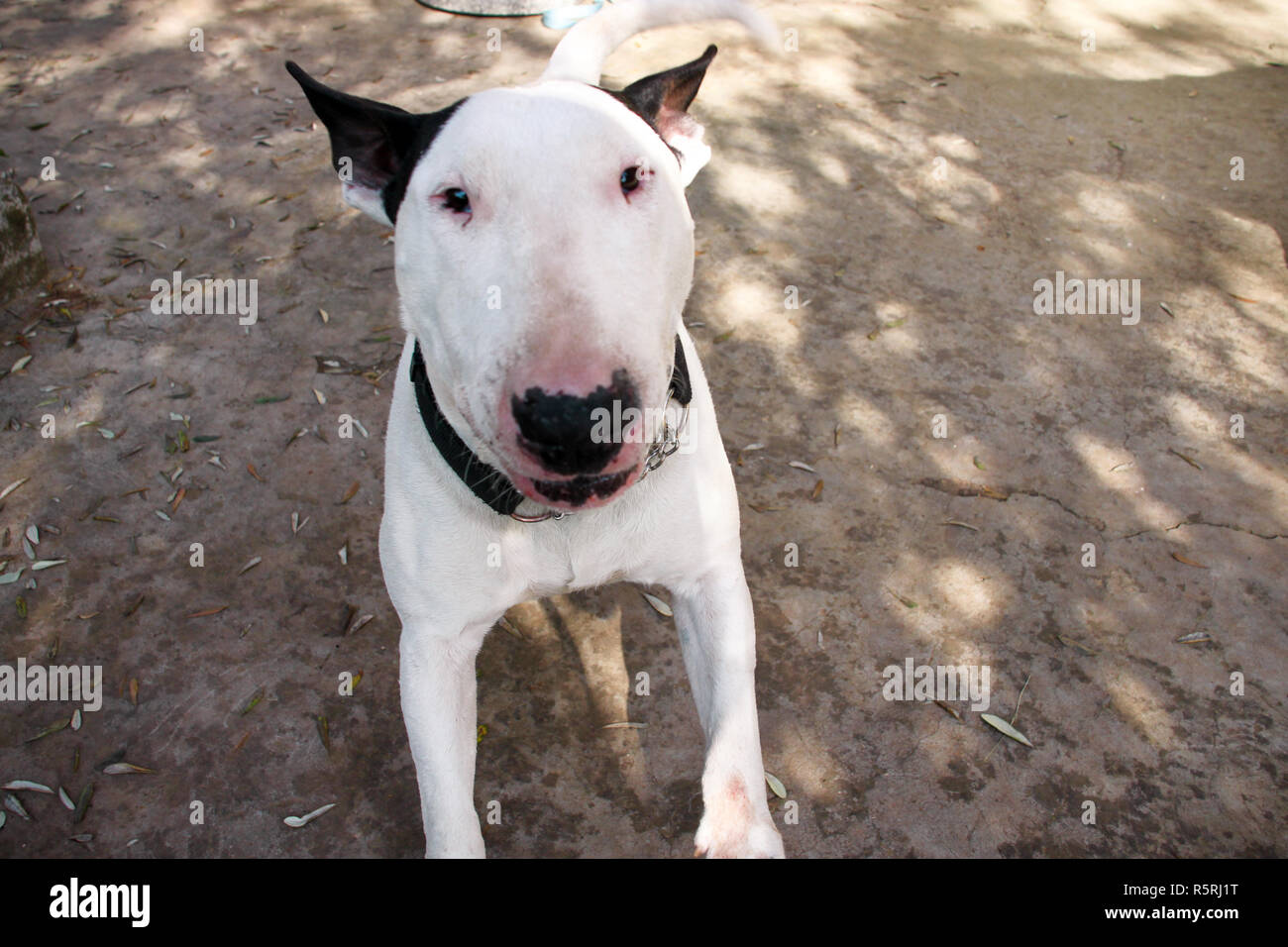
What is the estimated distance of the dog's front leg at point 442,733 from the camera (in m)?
2.01

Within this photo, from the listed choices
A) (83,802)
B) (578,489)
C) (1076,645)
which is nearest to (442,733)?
(578,489)

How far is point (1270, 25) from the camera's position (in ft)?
21.0

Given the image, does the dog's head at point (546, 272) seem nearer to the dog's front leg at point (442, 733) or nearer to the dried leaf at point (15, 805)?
the dog's front leg at point (442, 733)

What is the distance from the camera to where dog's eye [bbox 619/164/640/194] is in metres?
1.64

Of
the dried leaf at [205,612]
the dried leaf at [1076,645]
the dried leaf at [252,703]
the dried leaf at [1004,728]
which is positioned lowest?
the dried leaf at [205,612]

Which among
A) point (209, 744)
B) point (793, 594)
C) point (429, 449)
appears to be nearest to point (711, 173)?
point (793, 594)

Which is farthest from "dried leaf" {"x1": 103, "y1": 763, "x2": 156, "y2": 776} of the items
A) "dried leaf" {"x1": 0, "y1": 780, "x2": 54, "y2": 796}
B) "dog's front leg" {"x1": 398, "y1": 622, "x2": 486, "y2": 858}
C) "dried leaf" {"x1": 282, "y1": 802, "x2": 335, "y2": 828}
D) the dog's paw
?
the dog's paw

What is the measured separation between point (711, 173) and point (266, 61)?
3.52m

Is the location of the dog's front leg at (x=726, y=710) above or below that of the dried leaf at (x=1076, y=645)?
above

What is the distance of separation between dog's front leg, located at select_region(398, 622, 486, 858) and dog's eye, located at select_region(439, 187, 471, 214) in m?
0.98

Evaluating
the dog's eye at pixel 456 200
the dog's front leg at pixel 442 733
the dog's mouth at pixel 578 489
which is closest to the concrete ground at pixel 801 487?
the dog's front leg at pixel 442 733

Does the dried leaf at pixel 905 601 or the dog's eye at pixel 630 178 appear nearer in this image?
the dog's eye at pixel 630 178

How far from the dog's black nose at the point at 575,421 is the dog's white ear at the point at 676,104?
2.81 ft

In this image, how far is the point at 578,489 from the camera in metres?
1.58
